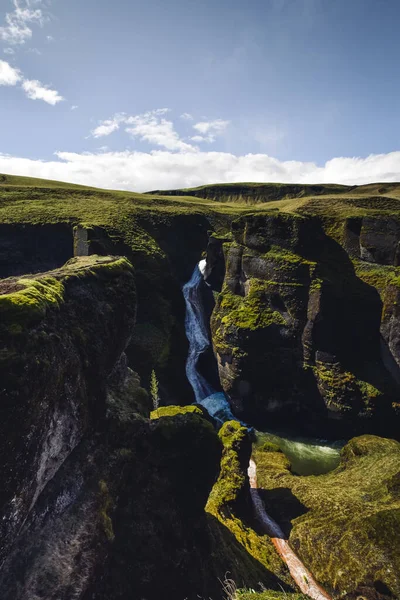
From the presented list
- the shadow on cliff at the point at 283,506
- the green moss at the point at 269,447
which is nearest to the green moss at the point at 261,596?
the shadow on cliff at the point at 283,506

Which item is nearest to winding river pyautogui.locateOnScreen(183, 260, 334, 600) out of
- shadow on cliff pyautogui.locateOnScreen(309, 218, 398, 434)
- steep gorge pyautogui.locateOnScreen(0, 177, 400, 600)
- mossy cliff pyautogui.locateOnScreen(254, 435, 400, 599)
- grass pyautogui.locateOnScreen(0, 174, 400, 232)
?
mossy cliff pyautogui.locateOnScreen(254, 435, 400, 599)

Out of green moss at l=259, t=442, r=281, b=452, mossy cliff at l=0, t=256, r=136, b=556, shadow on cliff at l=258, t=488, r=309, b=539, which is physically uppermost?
mossy cliff at l=0, t=256, r=136, b=556

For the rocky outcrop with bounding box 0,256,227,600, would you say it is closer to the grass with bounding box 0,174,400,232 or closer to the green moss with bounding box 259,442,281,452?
the green moss with bounding box 259,442,281,452

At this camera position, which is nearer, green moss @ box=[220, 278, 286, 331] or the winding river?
the winding river

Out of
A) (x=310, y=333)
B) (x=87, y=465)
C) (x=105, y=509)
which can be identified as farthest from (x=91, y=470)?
(x=310, y=333)

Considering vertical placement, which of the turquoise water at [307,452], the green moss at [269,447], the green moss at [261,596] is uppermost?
the green moss at [261,596]

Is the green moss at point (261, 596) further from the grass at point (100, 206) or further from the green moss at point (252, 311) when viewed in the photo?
the grass at point (100, 206)
